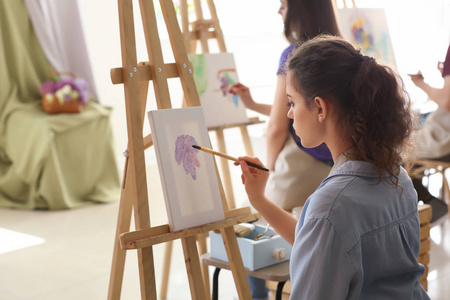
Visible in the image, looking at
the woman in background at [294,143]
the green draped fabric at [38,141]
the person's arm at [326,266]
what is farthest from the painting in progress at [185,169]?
the green draped fabric at [38,141]

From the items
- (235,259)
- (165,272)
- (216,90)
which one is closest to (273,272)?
(235,259)

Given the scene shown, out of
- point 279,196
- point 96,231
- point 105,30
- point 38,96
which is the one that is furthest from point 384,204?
point 105,30

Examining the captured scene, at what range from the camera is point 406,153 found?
4.48 ft

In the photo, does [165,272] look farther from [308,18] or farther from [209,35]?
[308,18]

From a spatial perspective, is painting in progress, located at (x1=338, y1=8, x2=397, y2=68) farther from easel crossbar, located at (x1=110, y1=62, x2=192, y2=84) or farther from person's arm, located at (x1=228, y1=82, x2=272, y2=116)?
easel crossbar, located at (x1=110, y1=62, x2=192, y2=84)

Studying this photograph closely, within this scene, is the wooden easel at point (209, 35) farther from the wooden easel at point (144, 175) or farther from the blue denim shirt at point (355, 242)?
the blue denim shirt at point (355, 242)

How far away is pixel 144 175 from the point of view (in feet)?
5.99

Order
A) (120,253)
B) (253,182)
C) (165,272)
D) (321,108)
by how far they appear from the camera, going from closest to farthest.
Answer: (321,108)
(253,182)
(120,253)
(165,272)

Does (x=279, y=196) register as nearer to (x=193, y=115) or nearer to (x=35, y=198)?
(x=193, y=115)

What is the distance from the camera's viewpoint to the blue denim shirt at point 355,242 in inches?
45.6

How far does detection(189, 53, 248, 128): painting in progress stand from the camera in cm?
302

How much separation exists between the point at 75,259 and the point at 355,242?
262 cm

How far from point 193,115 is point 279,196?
29.8 inches

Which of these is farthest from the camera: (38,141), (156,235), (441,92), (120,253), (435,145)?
(38,141)
